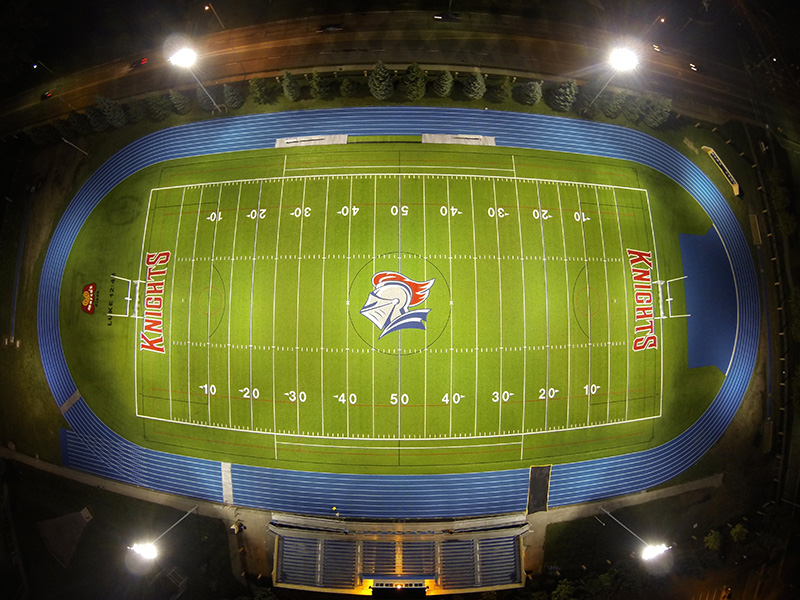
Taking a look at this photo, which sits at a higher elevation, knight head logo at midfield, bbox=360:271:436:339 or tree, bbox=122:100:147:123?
tree, bbox=122:100:147:123

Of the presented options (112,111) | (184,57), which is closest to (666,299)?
(184,57)

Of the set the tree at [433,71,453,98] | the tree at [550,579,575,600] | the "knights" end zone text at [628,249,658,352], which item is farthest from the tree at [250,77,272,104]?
the tree at [550,579,575,600]

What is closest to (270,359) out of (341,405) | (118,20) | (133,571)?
(341,405)

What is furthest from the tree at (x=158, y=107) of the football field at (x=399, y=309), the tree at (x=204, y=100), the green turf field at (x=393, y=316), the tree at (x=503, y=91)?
the tree at (x=503, y=91)

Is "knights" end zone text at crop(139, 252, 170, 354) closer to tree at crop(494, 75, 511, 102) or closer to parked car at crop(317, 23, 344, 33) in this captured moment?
parked car at crop(317, 23, 344, 33)

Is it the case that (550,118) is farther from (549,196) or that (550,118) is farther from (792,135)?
(792,135)

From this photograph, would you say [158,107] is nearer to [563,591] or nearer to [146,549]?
[146,549]
